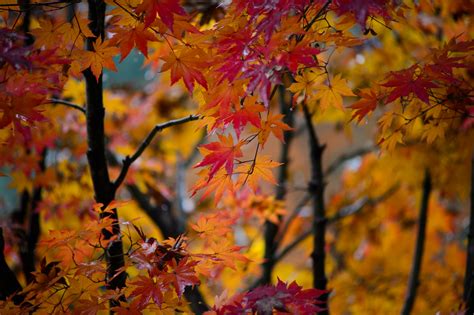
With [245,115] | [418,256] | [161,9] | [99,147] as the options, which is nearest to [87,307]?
[99,147]

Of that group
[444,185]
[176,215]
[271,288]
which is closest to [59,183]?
[176,215]

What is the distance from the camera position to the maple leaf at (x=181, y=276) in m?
1.52

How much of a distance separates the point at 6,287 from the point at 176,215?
218cm

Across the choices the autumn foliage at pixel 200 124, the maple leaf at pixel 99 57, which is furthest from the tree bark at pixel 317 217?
the maple leaf at pixel 99 57

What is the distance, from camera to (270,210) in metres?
3.07

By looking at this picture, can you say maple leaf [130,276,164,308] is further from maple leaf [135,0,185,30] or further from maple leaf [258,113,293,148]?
maple leaf [135,0,185,30]

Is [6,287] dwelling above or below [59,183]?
below

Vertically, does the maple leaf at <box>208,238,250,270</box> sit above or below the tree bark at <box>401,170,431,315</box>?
above

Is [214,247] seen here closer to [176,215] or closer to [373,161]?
[176,215]

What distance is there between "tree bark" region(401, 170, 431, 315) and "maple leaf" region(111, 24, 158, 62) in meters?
2.15

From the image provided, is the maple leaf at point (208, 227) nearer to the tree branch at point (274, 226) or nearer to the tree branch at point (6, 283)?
the tree branch at point (6, 283)

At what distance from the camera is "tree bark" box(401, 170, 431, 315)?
117 inches

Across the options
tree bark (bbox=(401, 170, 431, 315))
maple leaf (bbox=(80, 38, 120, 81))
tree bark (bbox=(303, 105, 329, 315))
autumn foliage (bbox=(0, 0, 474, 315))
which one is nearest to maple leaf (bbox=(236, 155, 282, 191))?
autumn foliage (bbox=(0, 0, 474, 315))

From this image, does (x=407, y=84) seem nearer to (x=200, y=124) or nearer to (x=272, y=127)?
(x=272, y=127)
